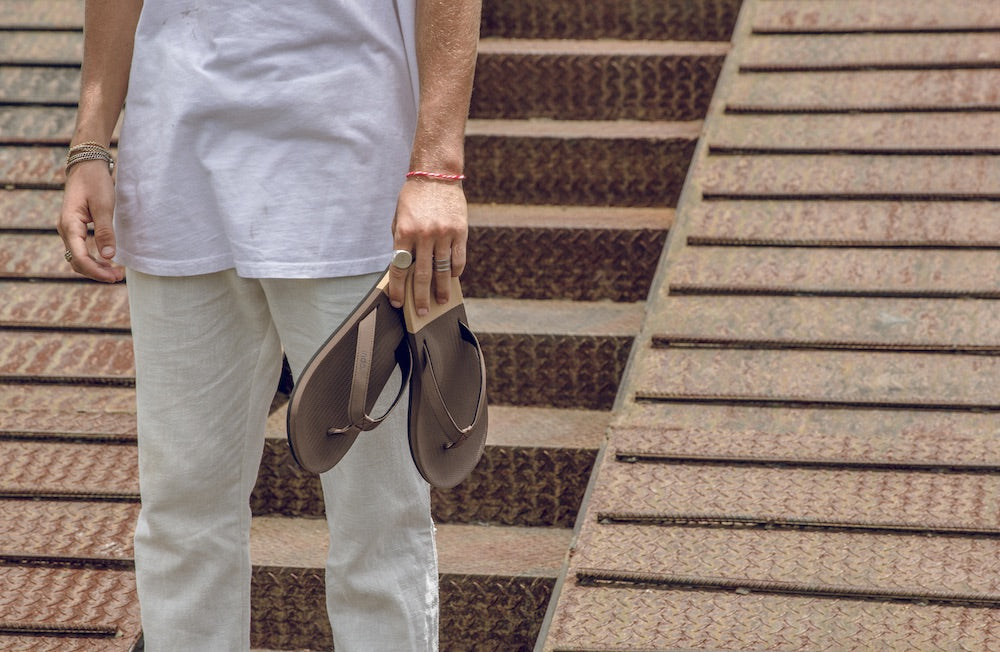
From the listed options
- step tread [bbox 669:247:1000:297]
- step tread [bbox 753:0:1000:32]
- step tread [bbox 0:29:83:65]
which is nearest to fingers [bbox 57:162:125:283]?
step tread [bbox 669:247:1000:297]

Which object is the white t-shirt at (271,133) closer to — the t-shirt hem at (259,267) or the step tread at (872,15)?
the t-shirt hem at (259,267)

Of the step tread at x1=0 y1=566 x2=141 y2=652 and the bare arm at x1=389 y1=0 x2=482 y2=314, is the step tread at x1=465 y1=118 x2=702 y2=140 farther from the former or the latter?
the bare arm at x1=389 y1=0 x2=482 y2=314

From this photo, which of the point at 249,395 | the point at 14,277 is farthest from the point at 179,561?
the point at 14,277

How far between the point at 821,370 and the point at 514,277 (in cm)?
85

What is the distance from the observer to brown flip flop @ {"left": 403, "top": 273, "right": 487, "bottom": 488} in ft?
5.59

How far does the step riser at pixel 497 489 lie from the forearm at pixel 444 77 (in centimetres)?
111

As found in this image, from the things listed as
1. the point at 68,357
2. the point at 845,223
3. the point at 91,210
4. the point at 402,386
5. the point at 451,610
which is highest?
the point at 91,210

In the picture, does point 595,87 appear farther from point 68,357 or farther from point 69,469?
point 69,469

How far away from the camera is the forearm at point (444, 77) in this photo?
1658 mm

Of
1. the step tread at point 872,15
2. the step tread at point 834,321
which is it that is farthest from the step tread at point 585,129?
the step tread at point 834,321

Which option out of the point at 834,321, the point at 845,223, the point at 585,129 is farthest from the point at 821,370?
the point at 585,129

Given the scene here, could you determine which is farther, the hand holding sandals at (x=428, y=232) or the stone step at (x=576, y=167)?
the stone step at (x=576, y=167)

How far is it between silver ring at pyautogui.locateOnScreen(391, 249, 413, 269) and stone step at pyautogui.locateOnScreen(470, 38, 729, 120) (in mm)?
2100

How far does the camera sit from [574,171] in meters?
3.47
